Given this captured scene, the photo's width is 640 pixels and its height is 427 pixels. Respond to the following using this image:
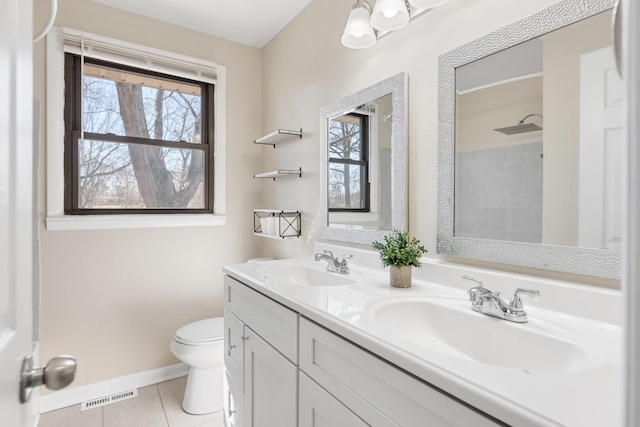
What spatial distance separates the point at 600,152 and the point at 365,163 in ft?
3.06

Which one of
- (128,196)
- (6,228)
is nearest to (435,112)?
(6,228)

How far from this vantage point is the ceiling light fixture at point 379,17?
52.5 inches

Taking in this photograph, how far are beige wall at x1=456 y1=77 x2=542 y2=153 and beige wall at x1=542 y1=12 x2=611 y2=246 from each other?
1.6 inches

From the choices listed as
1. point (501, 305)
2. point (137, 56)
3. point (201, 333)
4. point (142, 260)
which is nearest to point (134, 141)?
point (137, 56)

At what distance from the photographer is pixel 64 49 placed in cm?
200

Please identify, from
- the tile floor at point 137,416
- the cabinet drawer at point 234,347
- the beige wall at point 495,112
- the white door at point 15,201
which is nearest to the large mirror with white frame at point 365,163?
the beige wall at point 495,112

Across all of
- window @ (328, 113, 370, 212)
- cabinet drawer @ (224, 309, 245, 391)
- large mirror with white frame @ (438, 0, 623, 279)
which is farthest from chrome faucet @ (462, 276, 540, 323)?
cabinet drawer @ (224, 309, 245, 391)

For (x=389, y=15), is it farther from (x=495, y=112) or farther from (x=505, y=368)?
(x=505, y=368)

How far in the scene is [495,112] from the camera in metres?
1.12

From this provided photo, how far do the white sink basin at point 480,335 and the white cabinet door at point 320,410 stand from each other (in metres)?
0.23

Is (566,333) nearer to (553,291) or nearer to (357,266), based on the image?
(553,291)

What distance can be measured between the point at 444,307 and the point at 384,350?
1.25 feet

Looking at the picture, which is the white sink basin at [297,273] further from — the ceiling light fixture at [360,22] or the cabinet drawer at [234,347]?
the ceiling light fixture at [360,22]

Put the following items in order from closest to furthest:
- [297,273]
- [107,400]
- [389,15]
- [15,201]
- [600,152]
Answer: [15,201], [600,152], [389,15], [297,273], [107,400]
